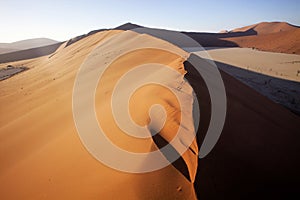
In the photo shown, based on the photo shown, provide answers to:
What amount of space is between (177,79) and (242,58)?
15745 mm

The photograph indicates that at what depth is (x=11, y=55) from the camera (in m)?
42.0

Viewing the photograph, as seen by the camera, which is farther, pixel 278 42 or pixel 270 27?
pixel 270 27

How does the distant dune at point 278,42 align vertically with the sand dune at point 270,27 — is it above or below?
below

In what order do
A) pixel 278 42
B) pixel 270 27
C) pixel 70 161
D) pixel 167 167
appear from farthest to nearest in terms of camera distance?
1. pixel 270 27
2. pixel 278 42
3. pixel 70 161
4. pixel 167 167

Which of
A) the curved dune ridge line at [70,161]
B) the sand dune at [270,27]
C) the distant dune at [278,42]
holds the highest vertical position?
the sand dune at [270,27]

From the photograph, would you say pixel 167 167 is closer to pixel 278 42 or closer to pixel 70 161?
pixel 70 161

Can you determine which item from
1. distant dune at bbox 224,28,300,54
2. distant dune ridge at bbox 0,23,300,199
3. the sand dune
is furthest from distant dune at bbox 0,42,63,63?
the sand dune

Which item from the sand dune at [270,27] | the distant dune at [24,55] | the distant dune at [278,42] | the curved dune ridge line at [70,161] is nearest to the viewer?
the curved dune ridge line at [70,161]

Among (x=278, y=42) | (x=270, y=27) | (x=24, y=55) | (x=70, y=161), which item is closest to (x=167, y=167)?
(x=70, y=161)

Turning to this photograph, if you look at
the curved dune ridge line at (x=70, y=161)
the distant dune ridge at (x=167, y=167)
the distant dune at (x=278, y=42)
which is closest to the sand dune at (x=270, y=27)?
the distant dune at (x=278, y=42)

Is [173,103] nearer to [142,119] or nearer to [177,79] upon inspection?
[142,119]

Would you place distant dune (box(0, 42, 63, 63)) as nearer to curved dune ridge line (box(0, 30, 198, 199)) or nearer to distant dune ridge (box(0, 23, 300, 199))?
curved dune ridge line (box(0, 30, 198, 199))

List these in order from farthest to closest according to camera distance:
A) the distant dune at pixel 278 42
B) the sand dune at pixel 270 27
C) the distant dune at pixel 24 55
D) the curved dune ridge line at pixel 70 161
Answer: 1. the sand dune at pixel 270 27
2. the distant dune at pixel 24 55
3. the distant dune at pixel 278 42
4. the curved dune ridge line at pixel 70 161

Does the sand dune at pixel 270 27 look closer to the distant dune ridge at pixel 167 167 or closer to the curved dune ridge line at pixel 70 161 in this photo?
the distant dune ridge at pixel 167 167
